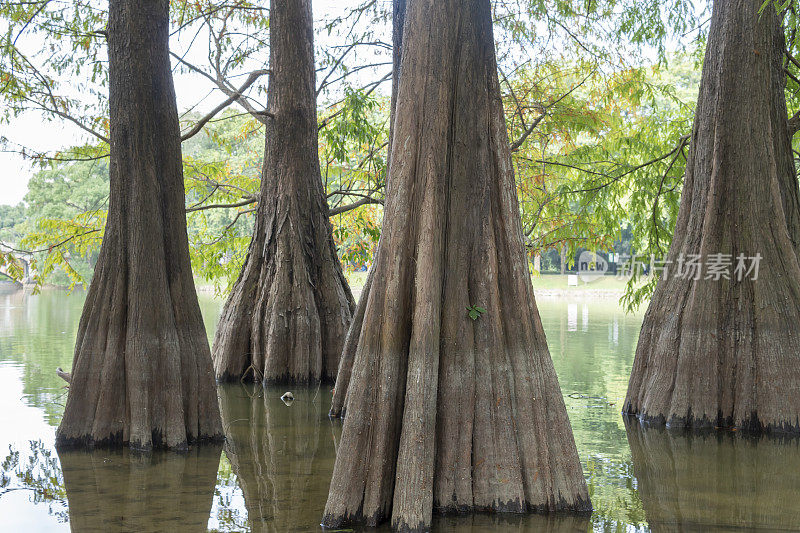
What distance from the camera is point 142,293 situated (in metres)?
7.50

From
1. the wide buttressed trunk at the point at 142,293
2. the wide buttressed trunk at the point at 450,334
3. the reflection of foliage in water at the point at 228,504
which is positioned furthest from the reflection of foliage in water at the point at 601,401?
the wide buttressed trunk at the point at 142,293

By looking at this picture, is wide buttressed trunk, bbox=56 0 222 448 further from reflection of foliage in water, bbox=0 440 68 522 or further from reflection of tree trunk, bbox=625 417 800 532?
reflection of tree trunk, bbox=625 417 800 532

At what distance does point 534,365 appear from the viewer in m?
5.72

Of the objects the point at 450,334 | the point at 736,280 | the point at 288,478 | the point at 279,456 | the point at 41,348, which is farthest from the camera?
the point at 41,348

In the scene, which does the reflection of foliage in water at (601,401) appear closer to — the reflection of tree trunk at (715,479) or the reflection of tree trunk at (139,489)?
the reflection of tree trunk at (715,479)

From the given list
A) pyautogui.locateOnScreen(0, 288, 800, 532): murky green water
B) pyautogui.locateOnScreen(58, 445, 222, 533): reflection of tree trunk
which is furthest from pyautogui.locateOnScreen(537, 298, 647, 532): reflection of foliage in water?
pyautogui.locateOnScreen(58, 445, 222, 533): reflection of tree trunk

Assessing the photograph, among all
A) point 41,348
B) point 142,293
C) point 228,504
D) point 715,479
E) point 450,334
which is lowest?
point 715,479

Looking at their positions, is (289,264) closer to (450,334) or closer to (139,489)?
(139,489)

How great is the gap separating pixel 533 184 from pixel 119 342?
10.8 meters

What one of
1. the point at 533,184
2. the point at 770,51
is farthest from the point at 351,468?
the point at 533,184

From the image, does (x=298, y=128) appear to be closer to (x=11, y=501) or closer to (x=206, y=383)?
(x=206, y=383)

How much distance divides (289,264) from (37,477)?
608cm

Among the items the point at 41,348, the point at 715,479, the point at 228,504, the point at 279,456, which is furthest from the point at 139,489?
the point at 41,348

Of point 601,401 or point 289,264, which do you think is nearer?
point 601,401
